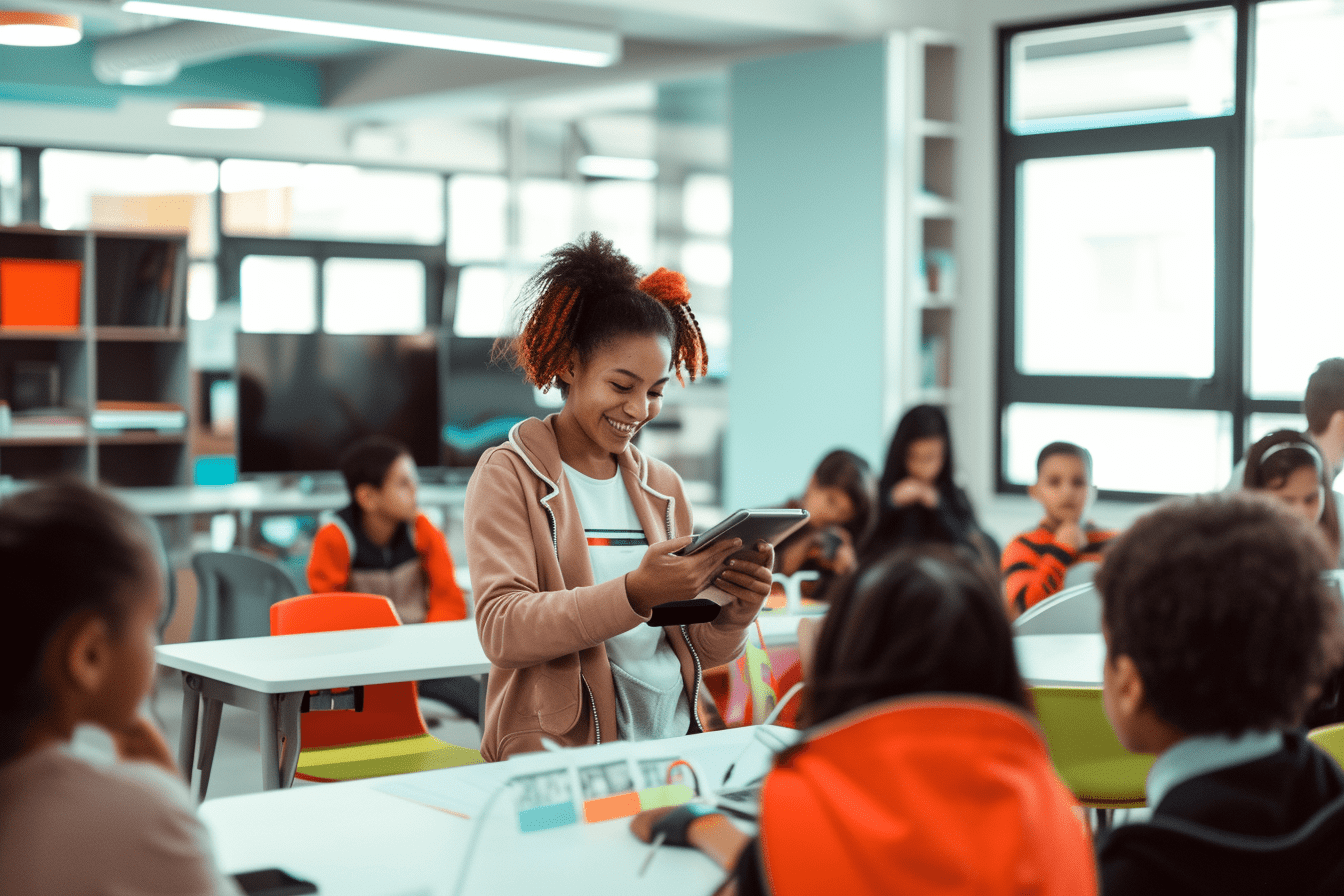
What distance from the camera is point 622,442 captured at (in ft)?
6.90

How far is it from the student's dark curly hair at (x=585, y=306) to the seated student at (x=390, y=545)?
211 centimetres

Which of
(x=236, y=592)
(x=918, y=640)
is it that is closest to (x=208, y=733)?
(x=236, y=592)

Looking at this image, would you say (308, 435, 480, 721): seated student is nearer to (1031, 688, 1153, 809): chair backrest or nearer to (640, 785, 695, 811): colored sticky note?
(1031, 688, 1153, 809): chair backrest

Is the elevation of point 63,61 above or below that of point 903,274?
above

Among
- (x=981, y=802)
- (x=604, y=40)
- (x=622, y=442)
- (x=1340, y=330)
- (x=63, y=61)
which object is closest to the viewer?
(x=981, y=802)

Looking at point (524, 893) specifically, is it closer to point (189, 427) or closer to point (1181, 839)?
point (1181, 839)

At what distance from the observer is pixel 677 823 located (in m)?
1.57

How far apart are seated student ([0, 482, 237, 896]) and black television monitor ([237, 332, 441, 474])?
566cm

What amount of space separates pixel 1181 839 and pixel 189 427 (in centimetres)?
604

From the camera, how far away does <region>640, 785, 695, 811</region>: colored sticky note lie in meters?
1.71

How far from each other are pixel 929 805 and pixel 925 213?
5549mm

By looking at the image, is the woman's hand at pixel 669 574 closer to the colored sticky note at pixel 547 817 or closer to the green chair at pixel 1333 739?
the colored sticky note at pixel 547 817

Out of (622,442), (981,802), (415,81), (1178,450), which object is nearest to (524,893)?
(981,802)

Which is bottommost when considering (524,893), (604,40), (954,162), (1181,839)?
(524,893)
